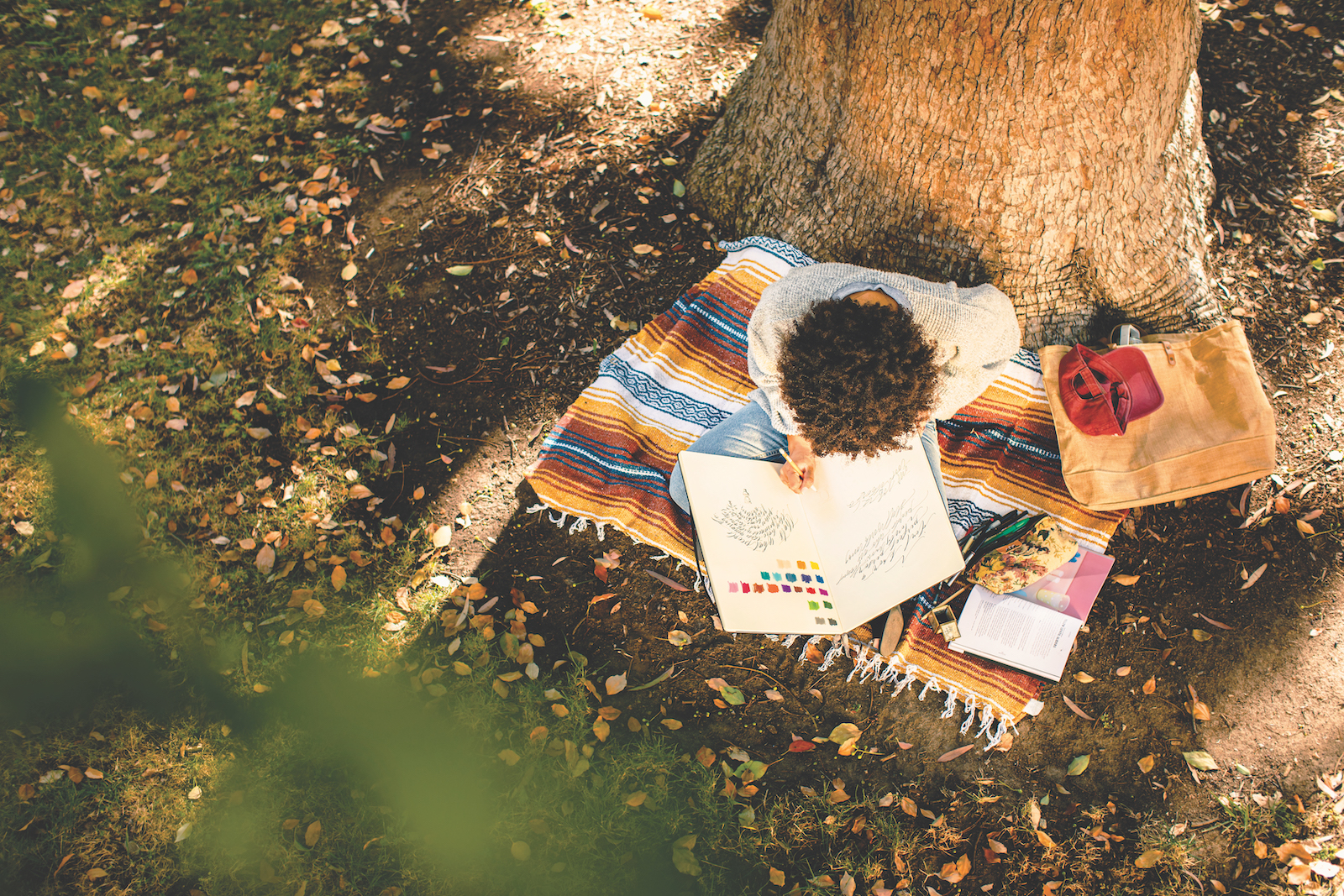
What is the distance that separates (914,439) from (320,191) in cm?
Result: 395

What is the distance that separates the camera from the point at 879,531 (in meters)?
2.83

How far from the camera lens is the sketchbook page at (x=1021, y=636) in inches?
123

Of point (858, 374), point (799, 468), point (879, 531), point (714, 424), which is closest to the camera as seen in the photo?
point (858, 374)

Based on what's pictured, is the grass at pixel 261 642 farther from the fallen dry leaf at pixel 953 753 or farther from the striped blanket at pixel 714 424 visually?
the striped blanket at pixel 714 424

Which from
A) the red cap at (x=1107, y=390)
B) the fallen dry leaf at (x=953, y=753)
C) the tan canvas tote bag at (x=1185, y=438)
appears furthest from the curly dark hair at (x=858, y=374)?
the fallen dry leaf at (x=953, y=753)

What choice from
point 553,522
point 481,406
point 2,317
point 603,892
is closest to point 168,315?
point 2,317

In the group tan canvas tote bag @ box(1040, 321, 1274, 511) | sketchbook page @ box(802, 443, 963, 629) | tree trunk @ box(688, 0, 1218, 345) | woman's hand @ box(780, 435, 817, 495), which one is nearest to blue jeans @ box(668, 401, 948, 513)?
woman's hand @ box(780, 435, 817, 495)

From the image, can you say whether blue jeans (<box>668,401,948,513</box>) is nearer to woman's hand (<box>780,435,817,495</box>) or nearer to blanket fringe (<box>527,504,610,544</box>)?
woman's hand (<box>780,435,817,495</box>)

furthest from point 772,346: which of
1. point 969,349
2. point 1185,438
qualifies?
point 1185,438

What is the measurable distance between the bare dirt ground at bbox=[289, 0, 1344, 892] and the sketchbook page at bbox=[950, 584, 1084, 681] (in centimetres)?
28

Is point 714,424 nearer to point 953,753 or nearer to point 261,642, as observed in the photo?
point 953,753

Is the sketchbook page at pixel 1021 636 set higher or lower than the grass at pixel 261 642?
higher

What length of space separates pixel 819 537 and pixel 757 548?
0.90 feet

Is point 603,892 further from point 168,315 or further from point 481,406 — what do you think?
point 168,315
